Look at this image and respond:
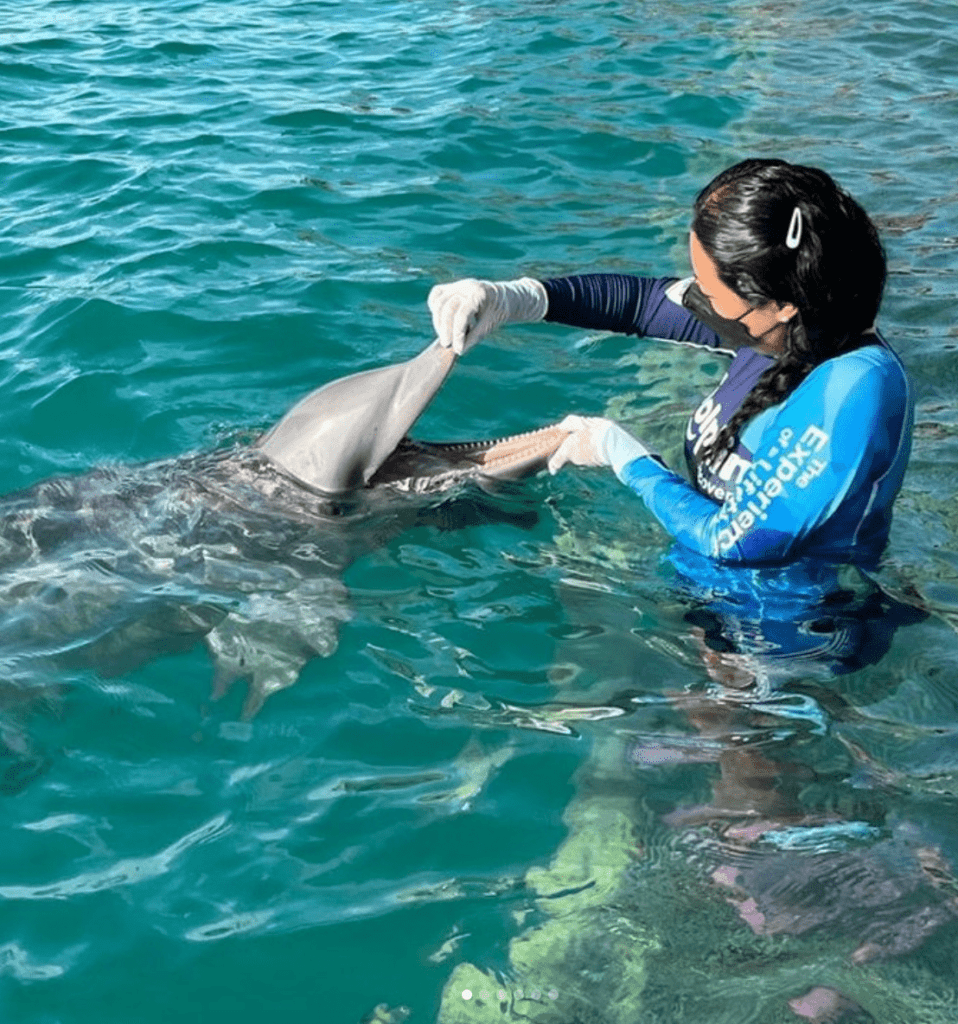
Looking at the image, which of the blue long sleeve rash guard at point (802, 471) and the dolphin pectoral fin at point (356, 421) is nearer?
the blue long sleeve rash guard at point (802, 471)

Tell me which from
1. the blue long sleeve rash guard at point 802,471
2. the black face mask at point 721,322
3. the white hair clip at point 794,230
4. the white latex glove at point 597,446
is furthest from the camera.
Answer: the white latex glove at point 597,446

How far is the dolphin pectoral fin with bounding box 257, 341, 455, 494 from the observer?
16.8 ft

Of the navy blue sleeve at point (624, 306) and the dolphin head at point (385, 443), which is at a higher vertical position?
the navy blue sleeve at point (624, 306)

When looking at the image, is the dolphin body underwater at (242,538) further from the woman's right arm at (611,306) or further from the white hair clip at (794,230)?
the white hair clip at (794,230)

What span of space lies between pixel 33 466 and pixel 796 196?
3857mm

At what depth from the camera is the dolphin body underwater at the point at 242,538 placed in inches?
200

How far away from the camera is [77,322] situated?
25.0ft

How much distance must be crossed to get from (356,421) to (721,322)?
4.91 ft

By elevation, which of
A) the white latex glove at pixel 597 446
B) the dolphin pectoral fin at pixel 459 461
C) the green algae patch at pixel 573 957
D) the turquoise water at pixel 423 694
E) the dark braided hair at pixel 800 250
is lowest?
the green algae patch at pixel 573 957

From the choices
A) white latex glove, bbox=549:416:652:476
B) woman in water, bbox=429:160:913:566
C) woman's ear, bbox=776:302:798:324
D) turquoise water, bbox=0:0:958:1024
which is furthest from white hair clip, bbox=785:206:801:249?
turquoise water, bbox=0:0:958:1024

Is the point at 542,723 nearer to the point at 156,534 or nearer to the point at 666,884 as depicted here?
the point at 666,884

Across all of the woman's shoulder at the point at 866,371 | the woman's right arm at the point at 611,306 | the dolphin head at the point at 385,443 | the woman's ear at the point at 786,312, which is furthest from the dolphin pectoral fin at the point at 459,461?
the woman's shoulder at the point at 866,371

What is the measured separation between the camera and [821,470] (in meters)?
4.14

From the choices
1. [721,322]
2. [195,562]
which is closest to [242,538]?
[195,562]
